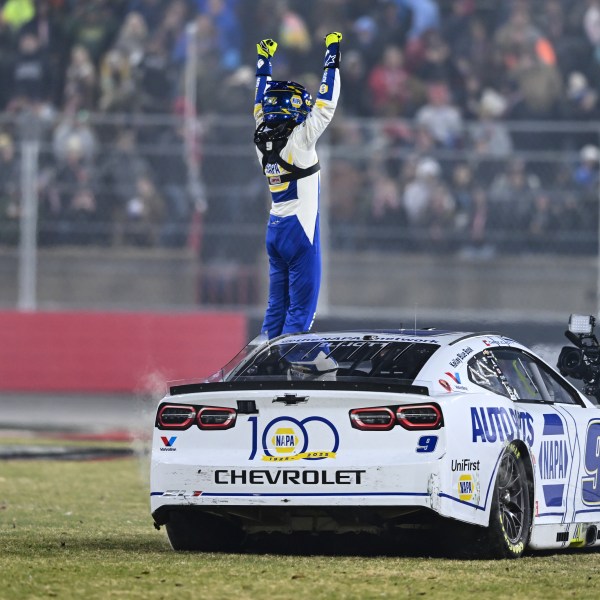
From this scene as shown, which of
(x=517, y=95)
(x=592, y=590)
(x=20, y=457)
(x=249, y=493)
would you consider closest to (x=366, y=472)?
(x=249, y=493)

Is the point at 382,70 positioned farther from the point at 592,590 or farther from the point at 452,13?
the point at 592,590

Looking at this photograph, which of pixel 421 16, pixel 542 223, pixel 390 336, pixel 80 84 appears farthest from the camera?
pixel 421 16

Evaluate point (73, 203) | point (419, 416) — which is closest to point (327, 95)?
point (419, 416)

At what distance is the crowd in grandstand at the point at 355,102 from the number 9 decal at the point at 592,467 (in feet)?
29.8

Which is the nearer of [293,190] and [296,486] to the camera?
[296,486]

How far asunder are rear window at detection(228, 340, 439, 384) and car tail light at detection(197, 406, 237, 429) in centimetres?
29

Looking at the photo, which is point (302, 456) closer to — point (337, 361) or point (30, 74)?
point (337, 361)

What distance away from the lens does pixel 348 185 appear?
1692 cm

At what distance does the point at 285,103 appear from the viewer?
8969 millimetres

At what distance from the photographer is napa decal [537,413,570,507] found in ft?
22.5

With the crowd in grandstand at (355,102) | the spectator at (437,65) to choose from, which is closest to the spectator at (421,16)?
the crowd in grandstand at (355,102)

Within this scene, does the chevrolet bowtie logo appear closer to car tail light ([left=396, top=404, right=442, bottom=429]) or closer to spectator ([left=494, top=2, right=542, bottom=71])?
car tail light ([left=396, top=404, right=442, bottom=429])

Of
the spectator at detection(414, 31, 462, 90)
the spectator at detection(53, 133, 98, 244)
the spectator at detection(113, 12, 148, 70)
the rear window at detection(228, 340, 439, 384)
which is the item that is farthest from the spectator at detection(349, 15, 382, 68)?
the rear window at detection(228, 340, 439, 384)

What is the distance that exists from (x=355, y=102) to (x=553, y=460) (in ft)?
43.2
